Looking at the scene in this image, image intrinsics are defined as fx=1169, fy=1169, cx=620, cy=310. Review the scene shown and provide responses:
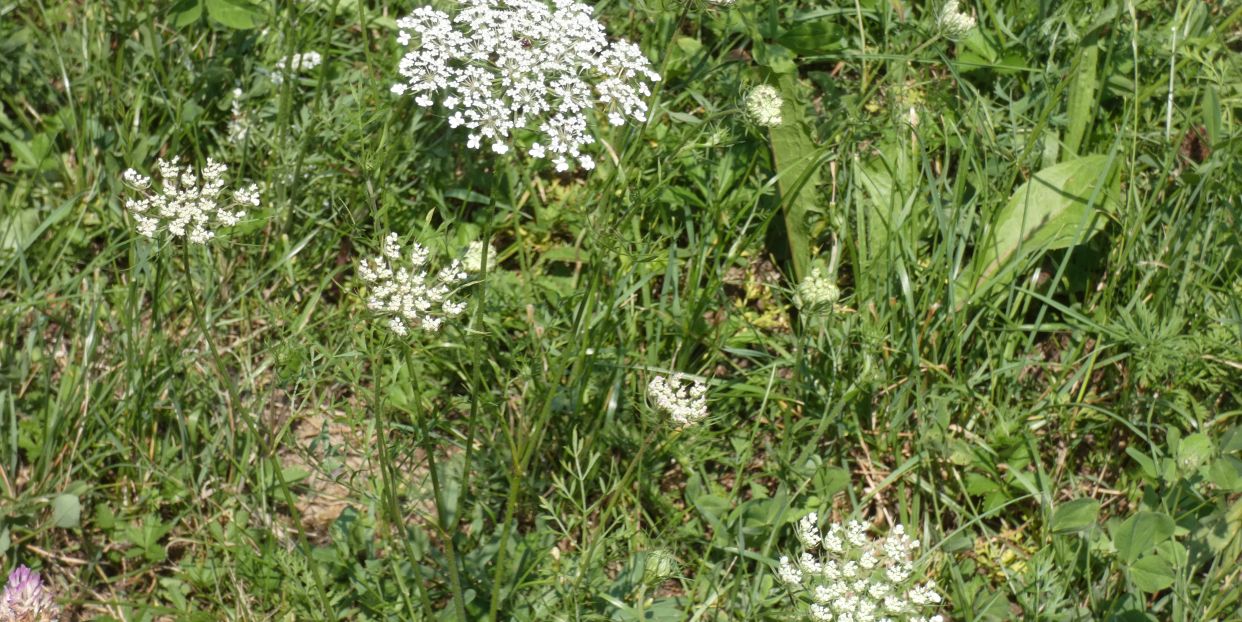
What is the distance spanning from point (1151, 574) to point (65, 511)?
10.4 ft

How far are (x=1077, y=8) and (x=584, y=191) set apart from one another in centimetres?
186

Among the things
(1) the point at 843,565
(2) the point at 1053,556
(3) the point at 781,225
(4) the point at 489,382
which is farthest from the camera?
(3) the point at 781,225

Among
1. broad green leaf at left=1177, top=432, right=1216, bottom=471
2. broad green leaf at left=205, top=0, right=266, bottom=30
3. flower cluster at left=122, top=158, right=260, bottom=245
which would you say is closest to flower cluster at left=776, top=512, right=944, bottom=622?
broad green leaf at left=1177, top=432, right=1216, bottom=471

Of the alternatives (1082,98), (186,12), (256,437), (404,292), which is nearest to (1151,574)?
(1082,98)

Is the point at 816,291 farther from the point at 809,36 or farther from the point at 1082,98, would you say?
the point at 1082,98

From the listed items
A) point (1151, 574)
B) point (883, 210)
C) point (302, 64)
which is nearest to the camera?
point (1151, 574)

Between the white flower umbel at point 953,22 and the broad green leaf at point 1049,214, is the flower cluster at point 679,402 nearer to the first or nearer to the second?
the broad green leaf at point 1049,214

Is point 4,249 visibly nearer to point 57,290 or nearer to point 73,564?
point 57,290

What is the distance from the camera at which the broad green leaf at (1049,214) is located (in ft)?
12.4

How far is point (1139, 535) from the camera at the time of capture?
11.0 feet

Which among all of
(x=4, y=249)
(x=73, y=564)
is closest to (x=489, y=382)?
(x=73, y=564)

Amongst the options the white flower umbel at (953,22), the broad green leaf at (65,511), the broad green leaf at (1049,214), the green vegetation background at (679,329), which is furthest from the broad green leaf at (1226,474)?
the broad green leaf at (65,511)

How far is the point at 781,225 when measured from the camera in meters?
4.05

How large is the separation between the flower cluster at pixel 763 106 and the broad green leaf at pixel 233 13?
1.86m
